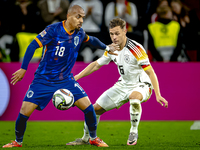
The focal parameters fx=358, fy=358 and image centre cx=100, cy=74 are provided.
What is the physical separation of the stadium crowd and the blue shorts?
12.2 ft

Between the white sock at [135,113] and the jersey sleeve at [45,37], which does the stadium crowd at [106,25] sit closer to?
the white sock at [135,113]

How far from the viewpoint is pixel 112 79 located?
830 centimetres

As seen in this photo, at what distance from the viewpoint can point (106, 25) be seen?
9.12m

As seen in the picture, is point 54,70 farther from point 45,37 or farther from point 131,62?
point 131,62

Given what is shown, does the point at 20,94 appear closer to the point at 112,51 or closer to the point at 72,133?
the point at 72,133

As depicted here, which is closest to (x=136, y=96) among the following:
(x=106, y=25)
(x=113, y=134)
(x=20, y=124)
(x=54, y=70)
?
(x=54, y=70)

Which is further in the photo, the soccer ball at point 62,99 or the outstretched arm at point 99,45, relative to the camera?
the outstretched arm at point 99,45

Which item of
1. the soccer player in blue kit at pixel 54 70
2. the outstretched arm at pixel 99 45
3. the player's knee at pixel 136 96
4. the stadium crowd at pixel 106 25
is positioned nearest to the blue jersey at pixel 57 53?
the soccer player in blue kit at pixel 54 70

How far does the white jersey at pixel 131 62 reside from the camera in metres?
5.35

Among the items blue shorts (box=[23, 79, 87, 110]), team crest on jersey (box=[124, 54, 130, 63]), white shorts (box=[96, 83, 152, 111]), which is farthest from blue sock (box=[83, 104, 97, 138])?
team crest on jersey (box=[124, 54, 130, 63])

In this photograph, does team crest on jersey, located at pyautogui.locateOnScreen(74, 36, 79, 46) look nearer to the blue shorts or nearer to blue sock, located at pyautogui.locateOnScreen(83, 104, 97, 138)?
the blue shorts

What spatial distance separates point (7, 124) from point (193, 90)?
431cm

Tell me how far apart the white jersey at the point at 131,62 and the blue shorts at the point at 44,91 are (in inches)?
38.3

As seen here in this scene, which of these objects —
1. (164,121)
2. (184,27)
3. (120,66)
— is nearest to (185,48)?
(184,27)
